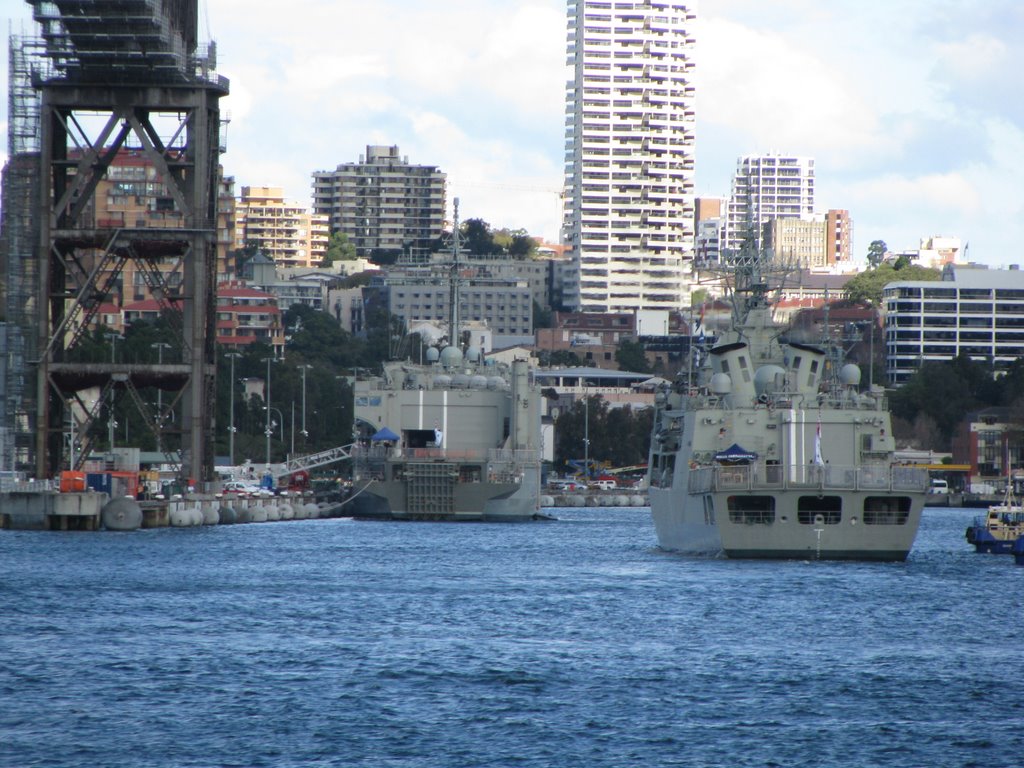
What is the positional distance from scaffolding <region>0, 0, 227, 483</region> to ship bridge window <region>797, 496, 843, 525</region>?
31.9 metres

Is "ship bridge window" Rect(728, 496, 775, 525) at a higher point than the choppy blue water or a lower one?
higher

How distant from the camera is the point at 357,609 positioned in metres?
45.5

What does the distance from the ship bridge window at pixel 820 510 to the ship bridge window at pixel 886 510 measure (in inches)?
36.5

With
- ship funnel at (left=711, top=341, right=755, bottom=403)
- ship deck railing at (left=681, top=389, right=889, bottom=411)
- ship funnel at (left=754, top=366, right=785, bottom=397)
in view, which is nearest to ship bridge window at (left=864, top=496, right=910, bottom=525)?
ship deck railing at (left=681, top=389, right=889, bottom=411)

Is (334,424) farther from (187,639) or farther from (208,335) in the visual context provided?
(187,639)

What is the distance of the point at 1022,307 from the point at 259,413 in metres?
91.6

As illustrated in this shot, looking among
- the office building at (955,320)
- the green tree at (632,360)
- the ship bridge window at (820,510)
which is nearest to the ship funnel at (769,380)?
the ship bridge window at (820,510)

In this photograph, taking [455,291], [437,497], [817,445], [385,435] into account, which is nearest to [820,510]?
[817,445]

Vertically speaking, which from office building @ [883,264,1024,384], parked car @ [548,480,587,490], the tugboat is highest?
office building @ [883,264,1024,384]

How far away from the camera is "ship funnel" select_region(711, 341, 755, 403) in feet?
187

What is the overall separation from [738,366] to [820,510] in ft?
22.9

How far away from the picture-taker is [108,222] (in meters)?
79.2

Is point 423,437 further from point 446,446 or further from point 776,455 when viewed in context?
point 776,455

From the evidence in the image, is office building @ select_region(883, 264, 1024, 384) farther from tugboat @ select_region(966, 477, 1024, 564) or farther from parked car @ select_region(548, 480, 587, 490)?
tugboat @ select_region(966, 477, 1024, 564)
